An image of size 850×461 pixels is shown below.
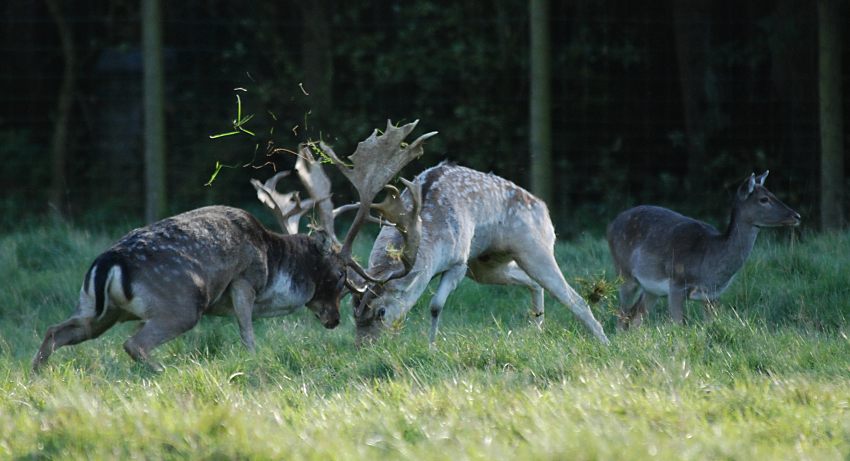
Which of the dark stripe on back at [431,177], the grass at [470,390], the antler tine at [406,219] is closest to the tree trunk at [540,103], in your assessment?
the grass at [470,390]

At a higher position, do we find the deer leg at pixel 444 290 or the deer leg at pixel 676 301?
the deer leg at pixel 444 290

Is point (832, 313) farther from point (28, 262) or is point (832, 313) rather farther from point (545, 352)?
point (28, 262)

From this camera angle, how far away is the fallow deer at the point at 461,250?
7.55 m

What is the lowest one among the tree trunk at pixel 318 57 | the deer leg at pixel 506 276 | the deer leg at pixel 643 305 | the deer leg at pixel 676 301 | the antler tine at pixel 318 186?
the deer leg at pixel 643 305

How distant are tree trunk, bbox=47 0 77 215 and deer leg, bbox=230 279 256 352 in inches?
294

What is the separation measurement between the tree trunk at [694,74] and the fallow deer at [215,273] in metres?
6.57

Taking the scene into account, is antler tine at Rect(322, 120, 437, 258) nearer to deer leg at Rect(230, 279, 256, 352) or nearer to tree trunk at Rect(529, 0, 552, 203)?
deer leg at Rect(230, 279, 256, 352)

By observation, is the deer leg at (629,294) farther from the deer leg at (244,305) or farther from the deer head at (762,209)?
the deer leg at (244,305)

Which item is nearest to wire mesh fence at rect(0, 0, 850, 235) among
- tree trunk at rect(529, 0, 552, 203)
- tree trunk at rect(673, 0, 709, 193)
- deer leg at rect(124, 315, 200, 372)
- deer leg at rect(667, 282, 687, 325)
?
tree trunk at rect(673, 0, 709, 193)

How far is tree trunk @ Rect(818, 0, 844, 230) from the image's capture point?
10.7m

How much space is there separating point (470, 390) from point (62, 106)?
10.7 meters

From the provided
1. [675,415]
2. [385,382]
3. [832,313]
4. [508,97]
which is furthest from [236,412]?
[508,97]

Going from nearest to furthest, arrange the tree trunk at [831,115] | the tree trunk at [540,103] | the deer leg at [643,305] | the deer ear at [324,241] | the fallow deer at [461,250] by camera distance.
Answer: the fallow deer at [461,250] < the deer ear at [324,241] < the deer leg at [643,305] < the tree trunk at [831,115] < the tree trunk at [540,103]

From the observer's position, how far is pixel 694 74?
13.5 metres
